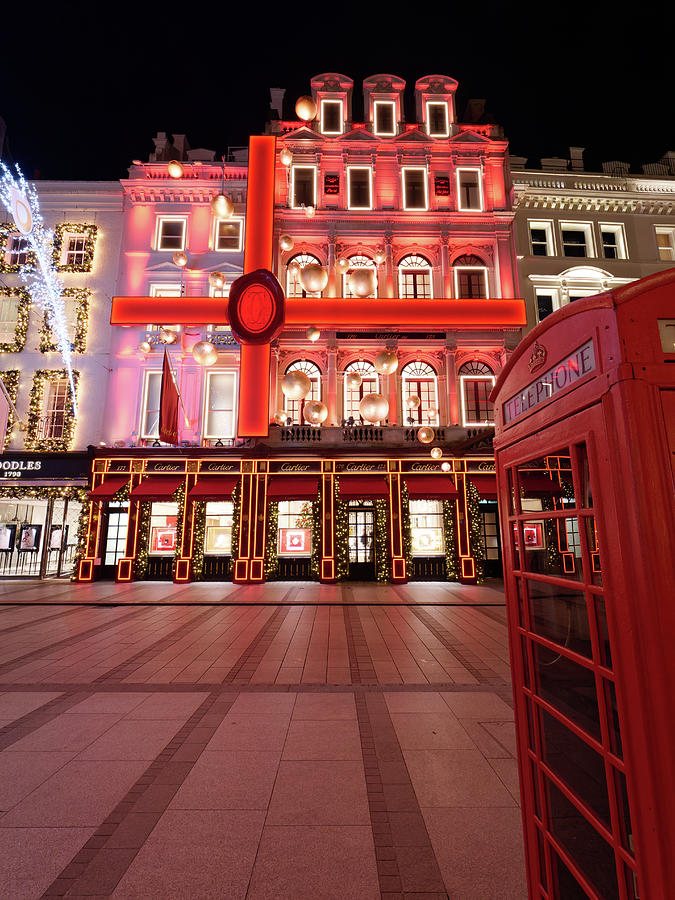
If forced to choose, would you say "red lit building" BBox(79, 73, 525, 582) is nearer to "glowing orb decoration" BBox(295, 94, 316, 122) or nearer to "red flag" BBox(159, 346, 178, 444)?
"red flag" BBox(159, 346, 178, 444)

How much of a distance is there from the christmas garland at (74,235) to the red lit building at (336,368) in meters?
1.64

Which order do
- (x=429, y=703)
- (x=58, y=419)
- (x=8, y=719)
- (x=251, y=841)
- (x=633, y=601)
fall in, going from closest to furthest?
(x=633, y=601) → (x=251, y=841) → (x=8, y=719) → (x=429, y=703) → (x=58, y=419)

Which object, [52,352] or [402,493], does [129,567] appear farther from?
[402,493]

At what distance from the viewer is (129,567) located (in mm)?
16203

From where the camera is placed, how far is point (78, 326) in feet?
58.4

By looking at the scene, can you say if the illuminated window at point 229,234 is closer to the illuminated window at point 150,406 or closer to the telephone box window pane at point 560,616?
the illuminated window at point 150,406

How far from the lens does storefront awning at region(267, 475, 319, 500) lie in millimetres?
15820

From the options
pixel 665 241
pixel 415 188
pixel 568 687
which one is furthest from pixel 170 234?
pixel 665 241

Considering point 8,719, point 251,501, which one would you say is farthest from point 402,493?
point 8,719

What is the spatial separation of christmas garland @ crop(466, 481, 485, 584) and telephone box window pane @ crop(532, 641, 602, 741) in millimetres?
14631

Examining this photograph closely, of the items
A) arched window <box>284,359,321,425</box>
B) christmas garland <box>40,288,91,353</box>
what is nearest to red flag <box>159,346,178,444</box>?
arched window <box>284,359,321,425</box>

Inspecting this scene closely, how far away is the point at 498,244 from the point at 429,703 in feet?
60.6

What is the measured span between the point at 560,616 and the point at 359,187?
20806 millimetres

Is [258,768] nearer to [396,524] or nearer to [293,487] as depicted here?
[293,487]
